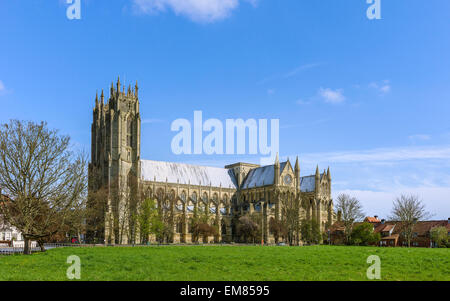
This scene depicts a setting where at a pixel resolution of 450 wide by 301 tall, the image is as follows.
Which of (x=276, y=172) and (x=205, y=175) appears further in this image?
(x=205, y=175)

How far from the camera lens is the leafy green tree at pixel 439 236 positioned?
71.7 meters

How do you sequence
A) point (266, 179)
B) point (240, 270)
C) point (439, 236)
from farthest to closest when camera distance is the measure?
point (266, 179)
point (439, 236)
point (240, 270)

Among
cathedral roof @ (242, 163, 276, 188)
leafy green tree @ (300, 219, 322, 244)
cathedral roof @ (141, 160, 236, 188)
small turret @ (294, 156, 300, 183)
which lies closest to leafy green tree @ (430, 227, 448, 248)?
leafy green tree @ (300, 219, 322, 244)

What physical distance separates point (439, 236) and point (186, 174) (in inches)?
2285

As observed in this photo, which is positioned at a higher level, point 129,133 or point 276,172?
point 129,133

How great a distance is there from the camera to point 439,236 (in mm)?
72812

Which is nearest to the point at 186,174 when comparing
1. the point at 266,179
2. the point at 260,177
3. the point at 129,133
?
the point at 260,177

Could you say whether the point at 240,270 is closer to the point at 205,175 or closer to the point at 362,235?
the point at 362,235

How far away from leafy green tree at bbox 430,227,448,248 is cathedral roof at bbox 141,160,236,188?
168 feet

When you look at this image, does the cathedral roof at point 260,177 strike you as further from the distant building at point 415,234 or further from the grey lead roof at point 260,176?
the distant building at point 415,234

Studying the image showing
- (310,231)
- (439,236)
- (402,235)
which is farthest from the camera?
(310,231)
